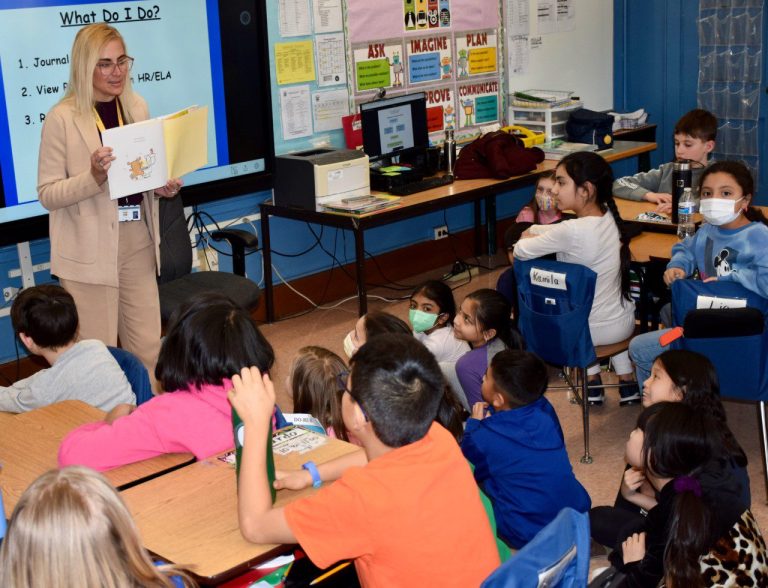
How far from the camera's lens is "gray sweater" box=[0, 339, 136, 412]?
2.84 metres

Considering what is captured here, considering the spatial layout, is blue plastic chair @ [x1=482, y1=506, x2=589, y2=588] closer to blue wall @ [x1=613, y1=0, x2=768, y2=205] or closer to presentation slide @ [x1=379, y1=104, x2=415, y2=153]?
presentation slide @ [x1=379, y1=104, x2=415, y2=153]

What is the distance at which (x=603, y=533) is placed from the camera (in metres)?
2.76

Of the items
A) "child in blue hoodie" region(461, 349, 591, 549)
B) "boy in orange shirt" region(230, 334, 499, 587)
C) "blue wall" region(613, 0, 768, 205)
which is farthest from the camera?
"blue wall" region(613, 0, 768, 205)

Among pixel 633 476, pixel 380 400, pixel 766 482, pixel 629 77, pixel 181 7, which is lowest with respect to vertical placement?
pixel 766 482

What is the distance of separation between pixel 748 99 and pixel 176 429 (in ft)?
18.0

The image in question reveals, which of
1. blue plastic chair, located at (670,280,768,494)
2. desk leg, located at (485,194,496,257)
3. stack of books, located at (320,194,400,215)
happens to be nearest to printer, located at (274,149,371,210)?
stack of books, located at (320,194,400,215)

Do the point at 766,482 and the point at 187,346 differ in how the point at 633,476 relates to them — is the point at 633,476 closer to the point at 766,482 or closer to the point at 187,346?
the point at 766,482

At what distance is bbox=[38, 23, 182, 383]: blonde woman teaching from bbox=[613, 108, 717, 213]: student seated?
6.99 ft

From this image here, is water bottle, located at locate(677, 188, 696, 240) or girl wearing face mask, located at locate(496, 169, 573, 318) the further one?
girl wearing face mask, located at locate(496, 169, 573, 318)

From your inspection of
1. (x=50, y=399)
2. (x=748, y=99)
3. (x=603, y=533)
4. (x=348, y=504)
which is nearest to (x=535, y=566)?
(x=348, y=504)

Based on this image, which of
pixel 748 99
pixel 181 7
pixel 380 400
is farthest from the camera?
pixel 748 99

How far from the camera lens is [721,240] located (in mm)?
3514

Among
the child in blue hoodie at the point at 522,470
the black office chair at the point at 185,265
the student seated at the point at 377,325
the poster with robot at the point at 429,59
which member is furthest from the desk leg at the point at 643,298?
the poster with robot at the point at 429,59

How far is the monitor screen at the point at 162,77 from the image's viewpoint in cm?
420
